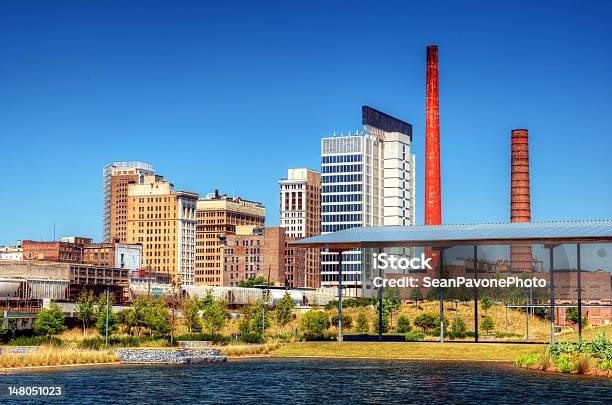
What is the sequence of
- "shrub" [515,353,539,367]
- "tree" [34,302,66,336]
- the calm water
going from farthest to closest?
"tree" [34,302,66,336]
"shrub" [515,353,539,367]
the calm water

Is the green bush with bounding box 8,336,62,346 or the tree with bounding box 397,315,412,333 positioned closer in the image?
the green bush with bounding box 8,336,62,346

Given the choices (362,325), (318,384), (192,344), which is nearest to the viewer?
(318,384)

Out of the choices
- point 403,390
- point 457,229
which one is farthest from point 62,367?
point 457,229

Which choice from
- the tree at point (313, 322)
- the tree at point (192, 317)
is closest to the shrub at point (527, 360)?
the tree at point (313, 322)

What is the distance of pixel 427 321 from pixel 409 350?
29.1 m

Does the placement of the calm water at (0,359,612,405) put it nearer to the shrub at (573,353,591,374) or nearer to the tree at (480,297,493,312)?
the shrub at (573,353,591,374)

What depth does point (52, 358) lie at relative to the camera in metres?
63.7

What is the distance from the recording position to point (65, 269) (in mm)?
196000

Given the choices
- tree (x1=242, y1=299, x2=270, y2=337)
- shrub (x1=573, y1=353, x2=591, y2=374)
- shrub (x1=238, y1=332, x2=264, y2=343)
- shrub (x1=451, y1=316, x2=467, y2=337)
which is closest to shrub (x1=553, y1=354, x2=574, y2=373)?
shrub (x1=573, y1=353, x2=591, y2=374)

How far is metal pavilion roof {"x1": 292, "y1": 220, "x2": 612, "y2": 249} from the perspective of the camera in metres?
76.0

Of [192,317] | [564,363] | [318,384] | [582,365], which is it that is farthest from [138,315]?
[582,365]

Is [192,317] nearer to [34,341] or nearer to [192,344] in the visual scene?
[192,344]

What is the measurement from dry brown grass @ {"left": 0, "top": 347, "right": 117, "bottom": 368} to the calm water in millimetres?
3896

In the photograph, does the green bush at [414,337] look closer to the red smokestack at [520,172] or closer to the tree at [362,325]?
the tree at [362,325]
